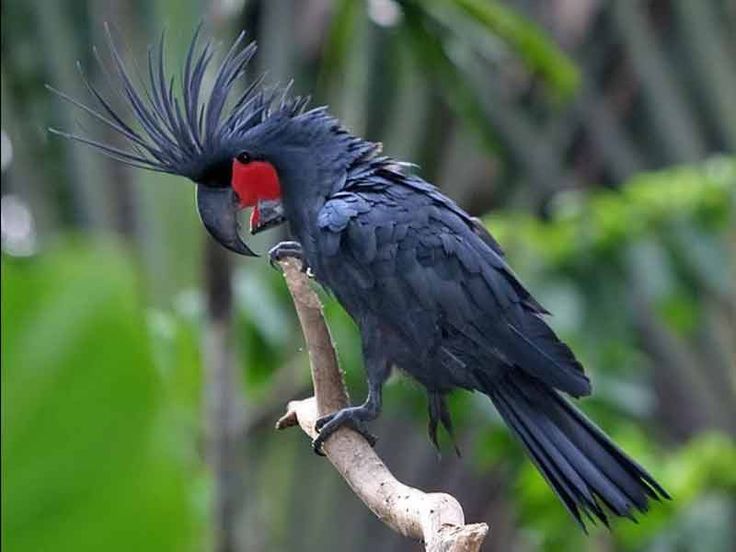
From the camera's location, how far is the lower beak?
2.27 m

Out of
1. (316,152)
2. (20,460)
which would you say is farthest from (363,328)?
(20,460)

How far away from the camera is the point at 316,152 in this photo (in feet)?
7.34

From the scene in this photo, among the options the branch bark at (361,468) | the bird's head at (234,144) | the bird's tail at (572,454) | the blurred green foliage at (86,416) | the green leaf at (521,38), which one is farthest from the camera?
the green leaf at (521,38)

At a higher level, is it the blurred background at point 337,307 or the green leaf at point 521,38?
the green leaf at point 521,38

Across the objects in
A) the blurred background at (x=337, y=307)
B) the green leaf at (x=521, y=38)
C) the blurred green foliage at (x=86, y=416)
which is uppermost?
the blurred green foliage at (x=86, y=416)

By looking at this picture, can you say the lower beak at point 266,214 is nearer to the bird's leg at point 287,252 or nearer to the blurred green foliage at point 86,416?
the bird's leg at point 287,252

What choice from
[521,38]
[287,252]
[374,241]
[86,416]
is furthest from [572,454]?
[86,416]

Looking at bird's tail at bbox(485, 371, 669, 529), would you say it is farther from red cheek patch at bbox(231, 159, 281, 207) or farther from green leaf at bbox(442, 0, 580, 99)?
green leaf at bbox(442, 0, 580, 99)

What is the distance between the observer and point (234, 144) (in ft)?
7.21

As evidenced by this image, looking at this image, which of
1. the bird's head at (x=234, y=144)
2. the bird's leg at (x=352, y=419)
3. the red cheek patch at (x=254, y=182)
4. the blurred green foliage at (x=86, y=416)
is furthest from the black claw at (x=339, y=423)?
the blurred green foliage at (x=86, y=416)

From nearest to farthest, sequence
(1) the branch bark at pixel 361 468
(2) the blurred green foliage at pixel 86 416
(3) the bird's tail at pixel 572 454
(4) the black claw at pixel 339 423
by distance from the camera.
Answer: (2) the blurred green foliage at pixel 86 416
(1) the branch bark at pixel 361 468
(3) the bird's tail at pixel 572 454
(4) the black claw at pixel 339 423

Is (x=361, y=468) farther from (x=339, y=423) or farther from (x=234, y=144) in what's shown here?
(x=234, y=144)

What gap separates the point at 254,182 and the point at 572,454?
71 centimetres

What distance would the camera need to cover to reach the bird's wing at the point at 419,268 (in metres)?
2.10
